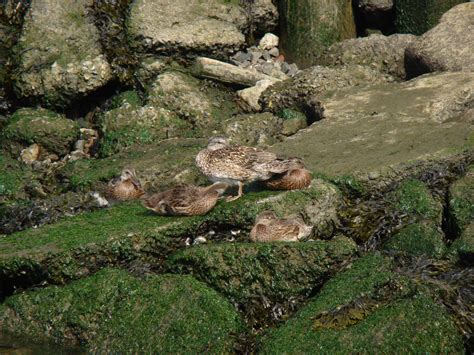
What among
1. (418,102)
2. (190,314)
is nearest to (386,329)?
(190,314)

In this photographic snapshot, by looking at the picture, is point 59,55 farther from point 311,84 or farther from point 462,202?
point 462,202

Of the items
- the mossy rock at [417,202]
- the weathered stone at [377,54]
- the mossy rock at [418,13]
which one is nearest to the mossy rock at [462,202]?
the mossy rock at [417,202]

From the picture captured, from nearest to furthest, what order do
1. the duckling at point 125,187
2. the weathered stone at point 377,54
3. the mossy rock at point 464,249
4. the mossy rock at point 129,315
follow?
the mossy rock at point 129,315 < the mossy rock at point 464,249 < the duckling at point 125,187 < the weathered stone at point 377,54

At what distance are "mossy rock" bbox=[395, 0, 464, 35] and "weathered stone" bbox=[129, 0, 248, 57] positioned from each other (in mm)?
2694

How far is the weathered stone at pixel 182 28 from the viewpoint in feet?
53.9

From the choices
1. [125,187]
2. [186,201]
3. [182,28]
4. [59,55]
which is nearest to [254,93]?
[182,28]

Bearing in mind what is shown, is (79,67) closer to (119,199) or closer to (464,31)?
(119,199)

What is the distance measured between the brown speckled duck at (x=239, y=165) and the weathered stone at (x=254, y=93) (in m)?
4.28

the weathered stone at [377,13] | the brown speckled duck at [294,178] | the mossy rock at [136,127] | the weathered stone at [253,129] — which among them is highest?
the weathered stone at [377,13]

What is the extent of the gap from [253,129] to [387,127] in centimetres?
224

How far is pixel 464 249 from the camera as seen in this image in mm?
9797

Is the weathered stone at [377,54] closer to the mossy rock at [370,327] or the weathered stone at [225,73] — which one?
the weathered stone at [225,73]

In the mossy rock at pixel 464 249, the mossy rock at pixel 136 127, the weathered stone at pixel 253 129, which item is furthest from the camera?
the mossy rock at pixel 136 127

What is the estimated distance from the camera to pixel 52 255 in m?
10.4
